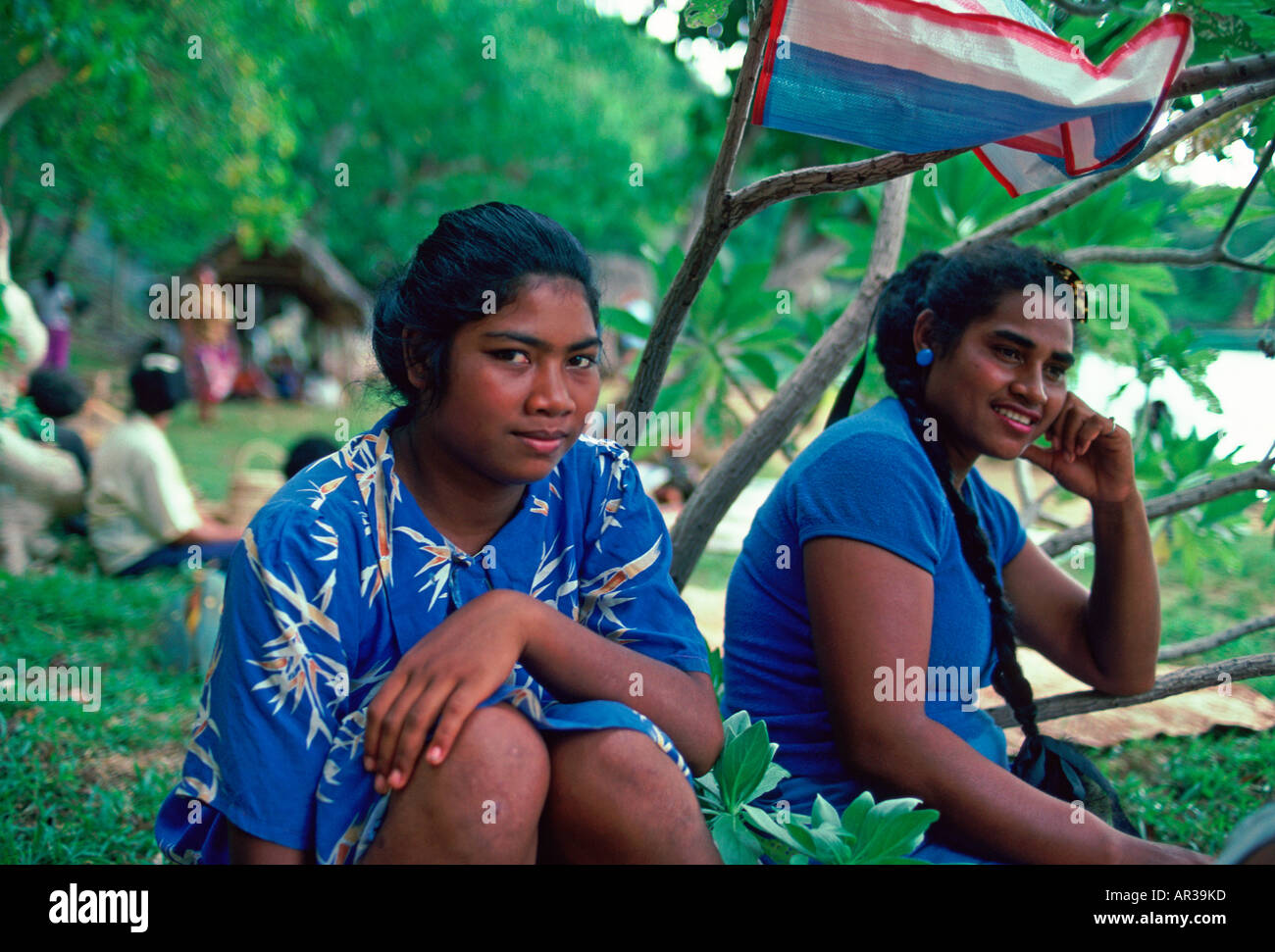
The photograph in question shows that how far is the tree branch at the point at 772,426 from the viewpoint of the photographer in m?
2.52

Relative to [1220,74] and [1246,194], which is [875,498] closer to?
[1220,74]

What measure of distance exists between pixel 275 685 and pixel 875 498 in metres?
1.04

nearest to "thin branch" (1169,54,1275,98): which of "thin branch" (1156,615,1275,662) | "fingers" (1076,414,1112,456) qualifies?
"fingers" (1076,414,1112,456)

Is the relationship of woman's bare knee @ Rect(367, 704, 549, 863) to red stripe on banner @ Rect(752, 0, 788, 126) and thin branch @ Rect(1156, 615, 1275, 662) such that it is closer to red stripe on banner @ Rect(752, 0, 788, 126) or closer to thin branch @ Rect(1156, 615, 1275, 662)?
red stripe on banner @ Rect(752, 0, 788, 126)

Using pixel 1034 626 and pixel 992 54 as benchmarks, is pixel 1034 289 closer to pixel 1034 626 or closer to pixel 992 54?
pixel 992 54

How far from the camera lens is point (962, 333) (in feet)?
6.72

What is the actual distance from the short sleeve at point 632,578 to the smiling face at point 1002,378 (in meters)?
0.67

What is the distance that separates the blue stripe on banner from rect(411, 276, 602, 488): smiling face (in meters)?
0.48

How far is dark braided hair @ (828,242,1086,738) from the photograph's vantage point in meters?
2.00

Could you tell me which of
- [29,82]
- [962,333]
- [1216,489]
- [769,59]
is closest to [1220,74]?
[962,333]

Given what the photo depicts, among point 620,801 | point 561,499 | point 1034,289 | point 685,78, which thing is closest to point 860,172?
point 1034,289

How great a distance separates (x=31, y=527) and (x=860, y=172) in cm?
509

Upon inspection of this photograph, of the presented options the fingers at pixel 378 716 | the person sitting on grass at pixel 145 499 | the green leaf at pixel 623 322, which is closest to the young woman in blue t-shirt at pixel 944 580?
the fingers at pixel 378 716

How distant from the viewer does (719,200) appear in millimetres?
1966
